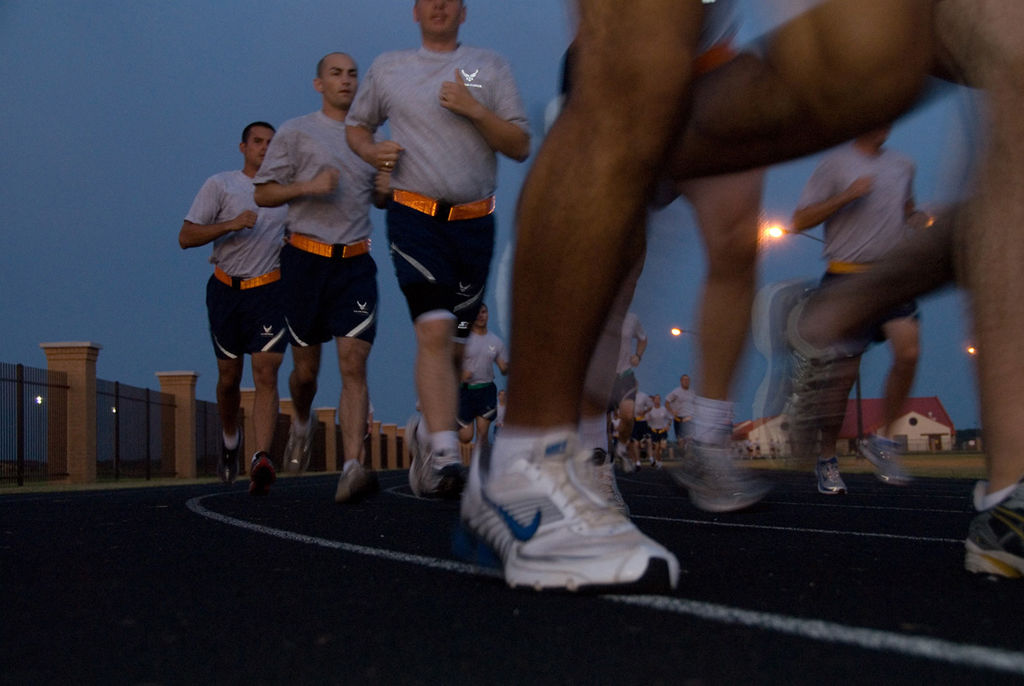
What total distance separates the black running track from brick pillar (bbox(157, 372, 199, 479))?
1940cm

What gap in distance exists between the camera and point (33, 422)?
15.8 meters

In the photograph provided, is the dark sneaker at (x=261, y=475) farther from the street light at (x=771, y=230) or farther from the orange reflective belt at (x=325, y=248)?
the street light at (x=771, y=230)

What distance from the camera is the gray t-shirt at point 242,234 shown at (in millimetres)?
7453

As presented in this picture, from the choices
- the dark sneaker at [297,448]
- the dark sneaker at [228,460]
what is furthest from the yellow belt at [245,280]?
the dark sneaker at [228,460]

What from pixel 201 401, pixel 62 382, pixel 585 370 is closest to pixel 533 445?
pixel 585 370

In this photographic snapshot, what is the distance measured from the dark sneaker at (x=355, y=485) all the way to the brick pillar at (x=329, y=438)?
28.4 meters

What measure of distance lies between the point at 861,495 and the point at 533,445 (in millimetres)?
4366

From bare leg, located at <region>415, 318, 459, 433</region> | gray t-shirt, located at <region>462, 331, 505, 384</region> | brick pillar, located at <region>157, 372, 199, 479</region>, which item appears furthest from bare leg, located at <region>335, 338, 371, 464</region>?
brick pillar, located at <region>157, 372, 199, 479</region>

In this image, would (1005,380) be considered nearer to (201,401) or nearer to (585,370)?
(585,370)

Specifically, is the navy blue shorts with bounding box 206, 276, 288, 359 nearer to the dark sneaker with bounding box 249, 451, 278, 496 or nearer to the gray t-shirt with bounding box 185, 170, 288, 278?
the gray t-shirt with bounding box 185, 170, 288, 278

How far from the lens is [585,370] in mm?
1881

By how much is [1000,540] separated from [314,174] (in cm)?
480

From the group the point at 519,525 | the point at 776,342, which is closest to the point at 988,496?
the point at 519,525

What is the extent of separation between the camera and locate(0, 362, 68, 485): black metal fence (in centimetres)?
1539
